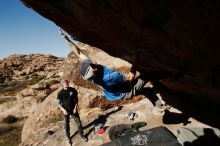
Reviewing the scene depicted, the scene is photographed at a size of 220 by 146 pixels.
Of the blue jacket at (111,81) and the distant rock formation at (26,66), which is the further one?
the distant rock formation at (26,66)

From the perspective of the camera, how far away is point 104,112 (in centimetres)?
1605

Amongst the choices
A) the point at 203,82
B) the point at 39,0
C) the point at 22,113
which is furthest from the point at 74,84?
the point at 22,113

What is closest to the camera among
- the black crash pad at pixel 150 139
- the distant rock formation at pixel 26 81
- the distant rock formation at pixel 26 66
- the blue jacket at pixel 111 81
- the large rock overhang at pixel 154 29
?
the large rock overhang at pixel 154 29

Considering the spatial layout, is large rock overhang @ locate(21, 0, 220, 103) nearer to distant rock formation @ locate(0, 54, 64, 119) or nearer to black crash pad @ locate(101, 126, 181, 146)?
black crash pad @ locate(101, 126, 181, 146)

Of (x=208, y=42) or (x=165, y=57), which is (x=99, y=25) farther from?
(x=208, y=42)

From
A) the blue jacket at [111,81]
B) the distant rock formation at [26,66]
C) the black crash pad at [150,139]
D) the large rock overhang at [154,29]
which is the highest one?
the large rock overhang at [154,29]

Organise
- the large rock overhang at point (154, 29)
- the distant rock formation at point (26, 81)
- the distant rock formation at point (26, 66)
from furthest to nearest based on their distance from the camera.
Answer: the distant rock formation at point (26, 66) < the distant rock formation at point (26, 81) < the large rock overhang at point (154, 29)

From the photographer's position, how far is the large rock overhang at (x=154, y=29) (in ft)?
16.9

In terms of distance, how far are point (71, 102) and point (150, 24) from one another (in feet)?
24.4

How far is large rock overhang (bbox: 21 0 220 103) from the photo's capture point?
515 centimetres

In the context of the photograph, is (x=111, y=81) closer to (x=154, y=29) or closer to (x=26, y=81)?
(x=154, y=29)

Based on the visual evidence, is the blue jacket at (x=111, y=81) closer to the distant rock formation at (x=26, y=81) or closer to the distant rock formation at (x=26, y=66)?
the distant rock formation at (x=26, y=81)

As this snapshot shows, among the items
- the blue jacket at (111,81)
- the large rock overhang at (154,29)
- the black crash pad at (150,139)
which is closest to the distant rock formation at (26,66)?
the black crash pad at (150,139)

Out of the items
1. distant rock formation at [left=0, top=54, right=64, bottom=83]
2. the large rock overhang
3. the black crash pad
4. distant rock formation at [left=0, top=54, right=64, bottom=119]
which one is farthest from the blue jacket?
distant rock formation at [left=0, top=54, right=64, bottom=83]
